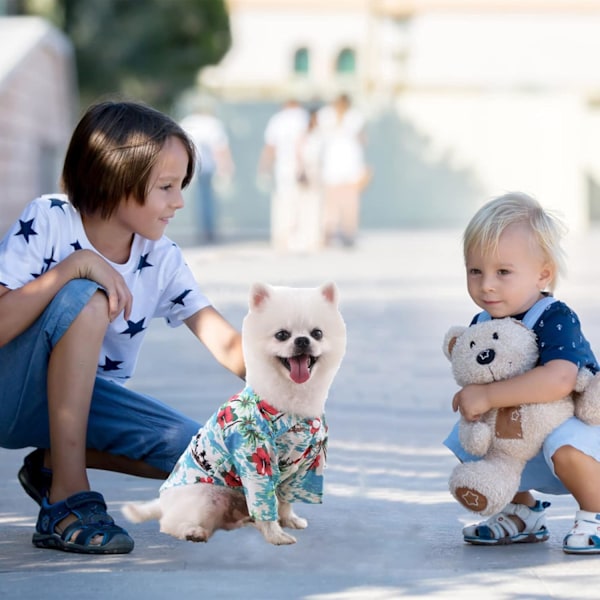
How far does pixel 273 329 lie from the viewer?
332 centimetres

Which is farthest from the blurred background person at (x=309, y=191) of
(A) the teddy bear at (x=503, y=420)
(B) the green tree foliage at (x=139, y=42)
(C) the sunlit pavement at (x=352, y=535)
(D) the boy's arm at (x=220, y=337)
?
(A) the teddy bear at (x=503, y=420)

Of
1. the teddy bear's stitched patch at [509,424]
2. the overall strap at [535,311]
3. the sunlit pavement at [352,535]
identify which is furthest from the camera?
the overall strap at [535,311]

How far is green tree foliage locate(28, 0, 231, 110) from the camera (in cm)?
1794

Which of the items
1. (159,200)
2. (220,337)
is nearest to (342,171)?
(220,337)

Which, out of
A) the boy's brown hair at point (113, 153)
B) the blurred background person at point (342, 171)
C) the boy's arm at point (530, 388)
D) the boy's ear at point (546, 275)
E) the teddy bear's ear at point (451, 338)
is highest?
the blurred background person at point (342, 171)

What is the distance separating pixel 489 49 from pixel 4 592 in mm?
33502

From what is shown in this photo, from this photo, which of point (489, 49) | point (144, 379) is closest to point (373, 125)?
point (489, 49)

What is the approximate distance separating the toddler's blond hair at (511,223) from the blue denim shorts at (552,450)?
42 cm

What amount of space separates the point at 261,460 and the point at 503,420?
0.65 metres

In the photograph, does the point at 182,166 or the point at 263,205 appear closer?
the point at 182,166

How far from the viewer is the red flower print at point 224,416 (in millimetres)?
3355

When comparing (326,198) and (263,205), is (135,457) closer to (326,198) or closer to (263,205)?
(326,198)

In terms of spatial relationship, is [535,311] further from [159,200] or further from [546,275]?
[159,200]

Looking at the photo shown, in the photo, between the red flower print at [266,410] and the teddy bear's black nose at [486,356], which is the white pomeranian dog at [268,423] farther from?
the teddy bear's black nose at [486,356]
